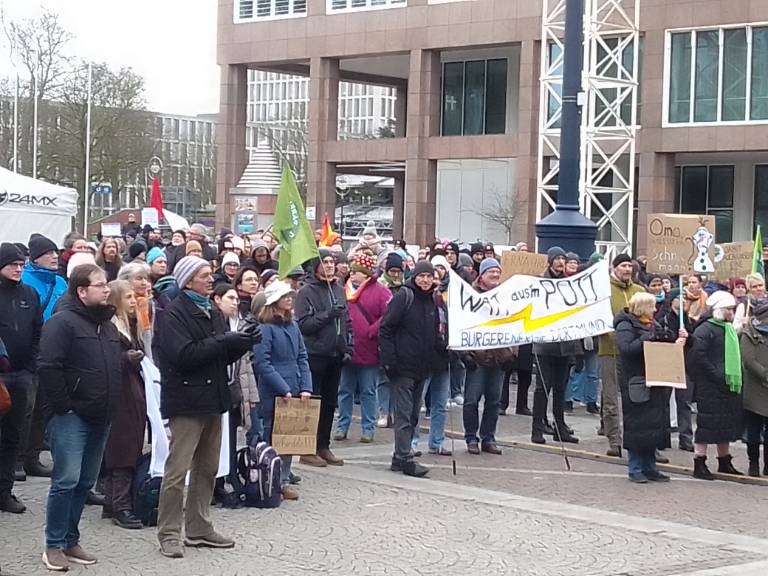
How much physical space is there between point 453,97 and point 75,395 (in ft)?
139

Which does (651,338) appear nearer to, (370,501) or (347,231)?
(370,501)

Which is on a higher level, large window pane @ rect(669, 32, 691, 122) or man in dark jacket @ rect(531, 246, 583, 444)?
large window pane @ rect(669, 32, 691, 122)

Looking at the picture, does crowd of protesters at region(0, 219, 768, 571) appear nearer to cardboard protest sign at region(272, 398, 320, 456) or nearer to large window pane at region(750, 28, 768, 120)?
cardboard protest sign at region(272, 398, 320, 456)

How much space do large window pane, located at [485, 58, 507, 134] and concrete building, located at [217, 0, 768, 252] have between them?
0.05 m

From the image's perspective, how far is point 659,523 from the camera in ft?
34.7

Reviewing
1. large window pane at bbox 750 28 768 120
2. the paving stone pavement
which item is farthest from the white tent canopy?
large window pane at bbox 750 28 768 120

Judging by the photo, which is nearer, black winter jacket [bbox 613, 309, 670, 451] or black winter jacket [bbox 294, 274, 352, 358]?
black winter jacket [bbox 613, 309, 670, 451]

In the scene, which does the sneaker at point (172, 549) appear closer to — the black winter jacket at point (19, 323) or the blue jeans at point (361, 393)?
the black winter jacket at point (19, 323)

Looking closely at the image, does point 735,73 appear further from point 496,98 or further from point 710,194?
point 496,98

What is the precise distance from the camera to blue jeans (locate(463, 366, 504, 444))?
1369 cm

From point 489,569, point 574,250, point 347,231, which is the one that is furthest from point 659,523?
point 347,231

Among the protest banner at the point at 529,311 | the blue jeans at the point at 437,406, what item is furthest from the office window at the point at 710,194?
the blue jeans at the point at 437,406

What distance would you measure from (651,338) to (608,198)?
32440 mm

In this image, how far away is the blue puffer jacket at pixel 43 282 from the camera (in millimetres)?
11352
